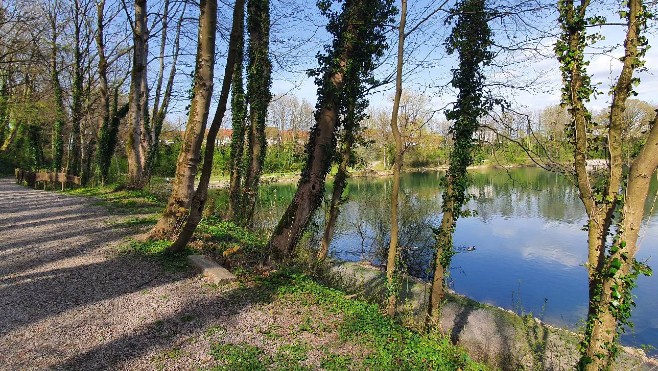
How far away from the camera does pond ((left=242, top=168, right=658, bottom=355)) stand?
1130cm

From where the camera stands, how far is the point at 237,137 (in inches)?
518

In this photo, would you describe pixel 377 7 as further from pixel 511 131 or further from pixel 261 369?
pixel 261 369

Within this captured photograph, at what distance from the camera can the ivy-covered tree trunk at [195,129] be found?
7.17 m

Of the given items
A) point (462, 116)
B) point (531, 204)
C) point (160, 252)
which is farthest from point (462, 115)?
point (531, 204)

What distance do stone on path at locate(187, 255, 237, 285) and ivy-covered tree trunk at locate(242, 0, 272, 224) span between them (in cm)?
566

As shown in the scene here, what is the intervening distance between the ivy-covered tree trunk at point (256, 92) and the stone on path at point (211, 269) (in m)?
5.66

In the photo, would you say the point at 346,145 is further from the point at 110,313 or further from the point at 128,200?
the point at 128,200

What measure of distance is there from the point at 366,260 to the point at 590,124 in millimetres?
10761

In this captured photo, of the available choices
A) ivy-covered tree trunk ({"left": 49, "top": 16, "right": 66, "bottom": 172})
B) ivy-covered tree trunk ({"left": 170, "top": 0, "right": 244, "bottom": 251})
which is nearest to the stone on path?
ivy-covered tree trunk ({"left": 170, "top": 0, "right": 244, "bottom": 251})

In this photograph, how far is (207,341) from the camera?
13.7 feet

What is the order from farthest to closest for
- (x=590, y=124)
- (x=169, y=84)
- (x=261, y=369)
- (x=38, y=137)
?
(x=38, y=137), (x=169, y=84), (x=590, y=124), (x=261, y=369)

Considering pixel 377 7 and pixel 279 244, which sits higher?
pixel 377 7

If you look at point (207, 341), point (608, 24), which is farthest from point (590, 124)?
point (207, 341)

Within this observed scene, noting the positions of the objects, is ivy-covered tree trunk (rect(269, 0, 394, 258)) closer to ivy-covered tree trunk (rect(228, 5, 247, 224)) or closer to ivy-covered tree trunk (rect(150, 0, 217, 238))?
ivy-covered tree trunk (rect(150, 0, 217, 238))
